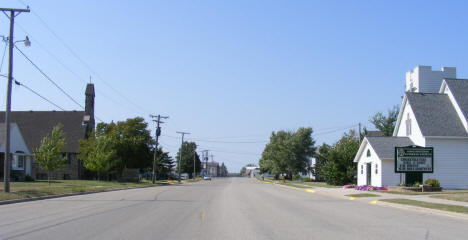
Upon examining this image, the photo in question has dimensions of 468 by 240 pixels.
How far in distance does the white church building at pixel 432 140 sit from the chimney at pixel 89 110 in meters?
36.5

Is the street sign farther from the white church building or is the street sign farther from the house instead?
the house

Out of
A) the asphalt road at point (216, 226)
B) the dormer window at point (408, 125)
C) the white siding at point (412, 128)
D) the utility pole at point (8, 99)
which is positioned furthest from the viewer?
the dormer window at point (408, 125)

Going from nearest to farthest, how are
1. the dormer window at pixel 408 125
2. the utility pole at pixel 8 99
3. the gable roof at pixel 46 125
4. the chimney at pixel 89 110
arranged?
the utility pole at pixel 8 99, the dormer window at pixel 408 125, the gable roof at pixel 46 125, the chimney at pixel 89 110

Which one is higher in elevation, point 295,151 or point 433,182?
point 295,151

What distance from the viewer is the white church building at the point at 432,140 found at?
118 ft

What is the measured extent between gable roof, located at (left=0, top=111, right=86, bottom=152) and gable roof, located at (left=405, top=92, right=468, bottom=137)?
40.9 m

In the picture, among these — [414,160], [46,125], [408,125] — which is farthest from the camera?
[46,125]

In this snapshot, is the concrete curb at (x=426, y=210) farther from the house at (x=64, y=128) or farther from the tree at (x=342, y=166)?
the house at (x=64, y=128)

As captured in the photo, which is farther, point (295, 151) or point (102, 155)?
point (295, 151)

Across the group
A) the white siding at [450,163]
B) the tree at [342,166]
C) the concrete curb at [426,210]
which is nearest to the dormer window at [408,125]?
the white siding at [450,163]

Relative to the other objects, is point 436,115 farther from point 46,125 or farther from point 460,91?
point 46,125

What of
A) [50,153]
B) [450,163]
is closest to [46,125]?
[50,153]

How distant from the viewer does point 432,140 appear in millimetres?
36406

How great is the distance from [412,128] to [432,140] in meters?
3.16
